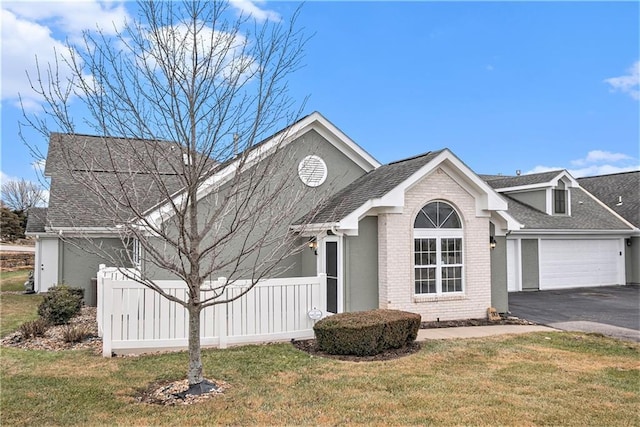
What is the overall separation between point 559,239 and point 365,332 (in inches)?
663

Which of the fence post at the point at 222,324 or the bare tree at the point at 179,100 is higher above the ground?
the bare tree at the point at 179,100

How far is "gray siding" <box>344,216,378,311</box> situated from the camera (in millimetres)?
11938

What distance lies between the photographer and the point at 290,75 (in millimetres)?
7348

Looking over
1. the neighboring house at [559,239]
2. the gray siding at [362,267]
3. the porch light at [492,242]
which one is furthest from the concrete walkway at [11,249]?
the porch light at [492,242]

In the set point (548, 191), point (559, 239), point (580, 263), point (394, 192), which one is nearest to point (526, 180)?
point (548, 191)

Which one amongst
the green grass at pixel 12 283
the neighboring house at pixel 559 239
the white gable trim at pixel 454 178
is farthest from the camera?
Result: the green grass at pixel 12 283

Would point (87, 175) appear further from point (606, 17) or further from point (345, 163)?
point (606, 17)

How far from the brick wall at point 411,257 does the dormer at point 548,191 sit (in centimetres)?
1172

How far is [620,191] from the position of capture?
27.4 metres

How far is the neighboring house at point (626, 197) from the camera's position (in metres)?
23.6

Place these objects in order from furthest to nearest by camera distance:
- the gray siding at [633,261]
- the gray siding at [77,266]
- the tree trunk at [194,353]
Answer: the gray siding at [633,261] < the gray siding at [77,266] < the tree trunk at [194,353]

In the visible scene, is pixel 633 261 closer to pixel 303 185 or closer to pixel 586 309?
pixel 586 309

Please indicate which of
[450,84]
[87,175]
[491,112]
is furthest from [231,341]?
[491,112]

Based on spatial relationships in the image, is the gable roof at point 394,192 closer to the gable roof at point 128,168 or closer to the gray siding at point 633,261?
the gable roof at point 128,168
